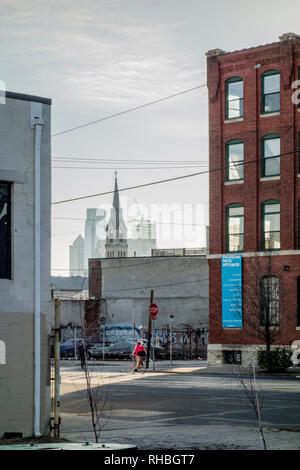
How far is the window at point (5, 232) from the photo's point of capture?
1563 centimetres

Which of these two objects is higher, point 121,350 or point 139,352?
point 139,352

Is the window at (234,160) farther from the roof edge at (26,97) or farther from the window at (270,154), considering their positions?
the roof edge at (26,97)

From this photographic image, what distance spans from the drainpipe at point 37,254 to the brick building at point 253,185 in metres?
26.0

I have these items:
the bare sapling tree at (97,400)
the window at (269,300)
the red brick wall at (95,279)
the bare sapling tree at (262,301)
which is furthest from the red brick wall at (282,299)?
the red brick wall at (95,279)

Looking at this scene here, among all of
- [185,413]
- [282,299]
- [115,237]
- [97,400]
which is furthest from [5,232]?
[115,237]

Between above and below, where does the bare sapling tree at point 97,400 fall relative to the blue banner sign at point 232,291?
below

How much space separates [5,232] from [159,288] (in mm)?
58689

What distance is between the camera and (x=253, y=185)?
Result: 4394 cm

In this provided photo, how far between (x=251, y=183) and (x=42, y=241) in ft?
95.9

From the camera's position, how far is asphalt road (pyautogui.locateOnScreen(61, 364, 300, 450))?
1512cm

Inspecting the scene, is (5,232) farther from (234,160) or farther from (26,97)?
(234,160)
